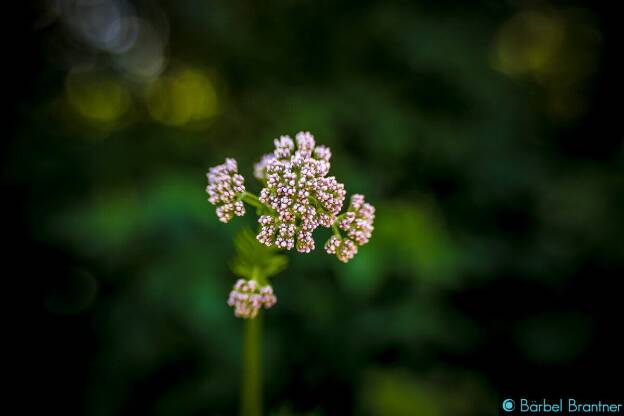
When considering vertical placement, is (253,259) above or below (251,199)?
below

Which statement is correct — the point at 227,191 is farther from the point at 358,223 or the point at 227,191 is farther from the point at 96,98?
the point at 96,98

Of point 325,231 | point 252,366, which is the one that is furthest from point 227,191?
point 325,231

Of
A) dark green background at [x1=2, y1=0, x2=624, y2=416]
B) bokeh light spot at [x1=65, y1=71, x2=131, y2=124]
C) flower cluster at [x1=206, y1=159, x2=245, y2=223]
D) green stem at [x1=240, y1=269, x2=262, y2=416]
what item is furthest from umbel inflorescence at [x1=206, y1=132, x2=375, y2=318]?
bokeh light spot at [x1=65, y1=71, x2=131, y2=124]

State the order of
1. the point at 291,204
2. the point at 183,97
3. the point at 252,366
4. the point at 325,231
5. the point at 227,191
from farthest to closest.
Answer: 1. the point at 183,97
2. the point at 325,231
3. the point at 252,366
4. the point at 227,191
5. the point at 291,204

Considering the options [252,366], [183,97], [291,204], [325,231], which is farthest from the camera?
[183,97]

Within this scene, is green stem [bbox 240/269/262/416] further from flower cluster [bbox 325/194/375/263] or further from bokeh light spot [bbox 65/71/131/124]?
bokeh light spot [bbox 65/71/131/124]

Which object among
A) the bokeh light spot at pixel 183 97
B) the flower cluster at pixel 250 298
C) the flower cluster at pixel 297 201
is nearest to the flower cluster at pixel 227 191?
the flower cluster at pixel 297 201
